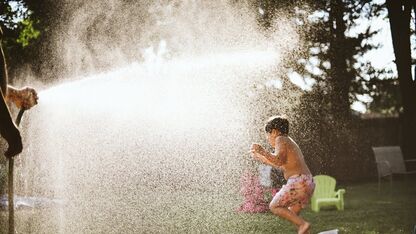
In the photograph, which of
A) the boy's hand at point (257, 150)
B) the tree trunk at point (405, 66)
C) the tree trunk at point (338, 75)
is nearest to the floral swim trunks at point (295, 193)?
the boy's hand at point (257, 150)

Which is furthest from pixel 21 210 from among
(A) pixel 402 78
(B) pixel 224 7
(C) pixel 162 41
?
(A) pixel 402 78

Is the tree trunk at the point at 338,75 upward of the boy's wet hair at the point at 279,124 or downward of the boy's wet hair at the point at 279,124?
upward

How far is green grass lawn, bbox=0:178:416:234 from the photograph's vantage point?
314 inches

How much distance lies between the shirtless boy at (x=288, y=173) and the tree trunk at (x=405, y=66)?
42.2 ft

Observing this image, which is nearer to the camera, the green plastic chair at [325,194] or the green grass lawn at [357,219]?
the green grass lawn at [357,219]

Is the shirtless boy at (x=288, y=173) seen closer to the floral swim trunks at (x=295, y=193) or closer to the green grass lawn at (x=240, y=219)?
the floral swim trunks at (x=295, y=193)

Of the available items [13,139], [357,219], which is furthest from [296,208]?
[13,139]

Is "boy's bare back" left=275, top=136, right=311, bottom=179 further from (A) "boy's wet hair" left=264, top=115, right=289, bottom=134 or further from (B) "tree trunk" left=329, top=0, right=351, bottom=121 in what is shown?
(B) "tree trunk" left=329, top=0, right=351, bottom=121

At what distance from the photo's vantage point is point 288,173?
6.13 m

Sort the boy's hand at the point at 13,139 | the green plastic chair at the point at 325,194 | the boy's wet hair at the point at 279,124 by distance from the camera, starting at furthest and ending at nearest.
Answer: the green plastic chair at the point at 325,194 → the boy's wet hair at the point at 279,124 → the boy's hand at the point at 13,139

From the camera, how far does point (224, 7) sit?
57.2ft

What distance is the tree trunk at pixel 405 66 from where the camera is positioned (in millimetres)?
17688

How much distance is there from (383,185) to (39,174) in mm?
10721

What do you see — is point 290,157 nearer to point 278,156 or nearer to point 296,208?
point 278,156
